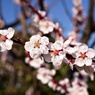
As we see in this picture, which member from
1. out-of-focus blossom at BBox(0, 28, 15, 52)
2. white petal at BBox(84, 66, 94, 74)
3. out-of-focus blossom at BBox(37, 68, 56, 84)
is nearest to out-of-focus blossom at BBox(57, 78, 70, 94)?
out-of-focus blossom at BBox(37, 68, 56, 84)

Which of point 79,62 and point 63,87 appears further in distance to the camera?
point 63,87

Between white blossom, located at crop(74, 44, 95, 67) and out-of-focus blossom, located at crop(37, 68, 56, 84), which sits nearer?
white blossom, located at crop(74, 44, 95, 67)

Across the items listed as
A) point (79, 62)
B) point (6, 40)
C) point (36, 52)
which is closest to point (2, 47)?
point (6, 40)

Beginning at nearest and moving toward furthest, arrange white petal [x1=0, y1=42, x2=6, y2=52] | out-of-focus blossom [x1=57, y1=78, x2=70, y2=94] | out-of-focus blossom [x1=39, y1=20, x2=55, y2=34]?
1. white petal [x1=0, y1=42, x2=6, y2=52]
2. out-of-focus blossom [x1=39, y1=20, x2=55, y2=34]
3. out-of-focus blossom [x1=57, y1=78, x2=70, y2=94]

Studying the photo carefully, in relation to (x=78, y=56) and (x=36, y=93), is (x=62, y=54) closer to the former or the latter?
(x=78, y=56)

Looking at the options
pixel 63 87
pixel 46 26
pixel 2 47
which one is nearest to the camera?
pixel 2 47

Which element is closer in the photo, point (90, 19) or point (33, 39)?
point (33, 39)

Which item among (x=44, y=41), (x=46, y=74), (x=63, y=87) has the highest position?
(x=46, y=74)

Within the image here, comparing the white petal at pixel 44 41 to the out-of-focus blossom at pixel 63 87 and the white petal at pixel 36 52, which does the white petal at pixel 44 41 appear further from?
the out-of-focus blossom at pixel 63 87

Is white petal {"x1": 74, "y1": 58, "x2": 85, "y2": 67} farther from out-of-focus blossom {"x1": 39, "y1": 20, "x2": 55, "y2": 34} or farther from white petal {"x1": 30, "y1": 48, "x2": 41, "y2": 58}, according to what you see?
out-of-focus blossom {"x1": 39, "y1": 20, "x2": 55, "y2": 34}

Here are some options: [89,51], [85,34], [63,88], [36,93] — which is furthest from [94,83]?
[89,51]

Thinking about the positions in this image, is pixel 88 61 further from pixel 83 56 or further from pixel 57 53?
pixel 57 53
